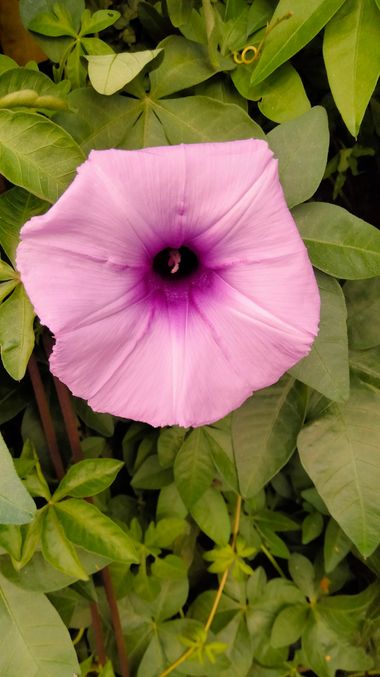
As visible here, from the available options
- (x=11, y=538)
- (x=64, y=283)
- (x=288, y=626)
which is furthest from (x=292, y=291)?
(x=288, y=626)

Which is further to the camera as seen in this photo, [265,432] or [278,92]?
[265,432]

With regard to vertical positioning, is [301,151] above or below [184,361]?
above

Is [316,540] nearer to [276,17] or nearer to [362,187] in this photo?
[362,187]

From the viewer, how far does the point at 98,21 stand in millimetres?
629

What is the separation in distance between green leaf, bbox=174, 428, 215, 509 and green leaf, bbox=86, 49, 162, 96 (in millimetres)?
475

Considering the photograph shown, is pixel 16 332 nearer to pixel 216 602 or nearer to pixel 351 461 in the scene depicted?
pixel 351 461

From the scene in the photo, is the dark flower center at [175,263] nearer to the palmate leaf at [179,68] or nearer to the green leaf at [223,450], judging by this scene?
the palmate leaf at [179,68]

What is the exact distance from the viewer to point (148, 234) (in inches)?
20.5

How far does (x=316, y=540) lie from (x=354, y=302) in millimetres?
530

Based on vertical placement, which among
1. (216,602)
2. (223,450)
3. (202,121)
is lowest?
(216,602)

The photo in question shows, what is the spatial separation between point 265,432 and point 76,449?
210 mm

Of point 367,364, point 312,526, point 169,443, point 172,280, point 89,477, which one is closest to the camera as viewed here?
point 172,280

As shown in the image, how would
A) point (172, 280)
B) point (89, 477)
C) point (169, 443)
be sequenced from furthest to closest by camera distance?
1. point (169, 443)
2. point (89, 477)
3. point (172, 280)

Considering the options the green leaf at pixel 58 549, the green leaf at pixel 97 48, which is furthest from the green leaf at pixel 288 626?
the green leaf at pixel 97 48
